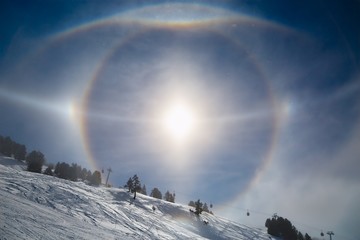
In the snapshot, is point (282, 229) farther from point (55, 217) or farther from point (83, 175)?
point (55, 217)

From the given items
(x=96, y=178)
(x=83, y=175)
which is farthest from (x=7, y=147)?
(x=96, y=178)

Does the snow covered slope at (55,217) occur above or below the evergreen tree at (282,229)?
below

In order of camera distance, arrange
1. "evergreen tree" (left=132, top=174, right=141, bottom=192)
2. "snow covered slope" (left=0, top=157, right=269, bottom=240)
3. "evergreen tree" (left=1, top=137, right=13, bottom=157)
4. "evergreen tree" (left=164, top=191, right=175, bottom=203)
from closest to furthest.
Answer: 1. "snow covered slope" (left=0, top=157, right=269, bottom=240)
2. "evergreen tree" (left=132, top=174, right=141, bottom=192)
3. "evergreen tree" (left=164, top=191, right=175, bottom=203)
4. "evergreen tree" (left=1, top=137, right=13, bottom=157)

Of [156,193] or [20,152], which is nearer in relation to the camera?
[156,193]

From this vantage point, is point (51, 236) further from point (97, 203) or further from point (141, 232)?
point (97, 203)

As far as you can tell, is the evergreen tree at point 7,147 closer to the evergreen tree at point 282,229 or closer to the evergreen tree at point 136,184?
the evergreen tree at point 136,184

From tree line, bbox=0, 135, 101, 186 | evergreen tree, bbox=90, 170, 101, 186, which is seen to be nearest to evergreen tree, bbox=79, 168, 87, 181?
tree line, bbox=0, 135, 101, 186

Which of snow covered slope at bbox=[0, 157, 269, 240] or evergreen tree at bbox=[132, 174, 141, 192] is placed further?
evergreen tree at bbox=[132, 174, 141, 192]

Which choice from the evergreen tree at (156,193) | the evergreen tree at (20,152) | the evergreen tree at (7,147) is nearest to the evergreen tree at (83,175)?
the evergreen tree at (20,152)

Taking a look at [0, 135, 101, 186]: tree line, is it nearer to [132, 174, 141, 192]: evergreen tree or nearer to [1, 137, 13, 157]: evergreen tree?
[1, 137, 13, 157]: evergreen tree

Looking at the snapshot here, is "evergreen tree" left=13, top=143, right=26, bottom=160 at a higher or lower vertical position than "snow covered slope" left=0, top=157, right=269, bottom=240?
higher

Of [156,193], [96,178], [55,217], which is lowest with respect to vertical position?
[55,217]
